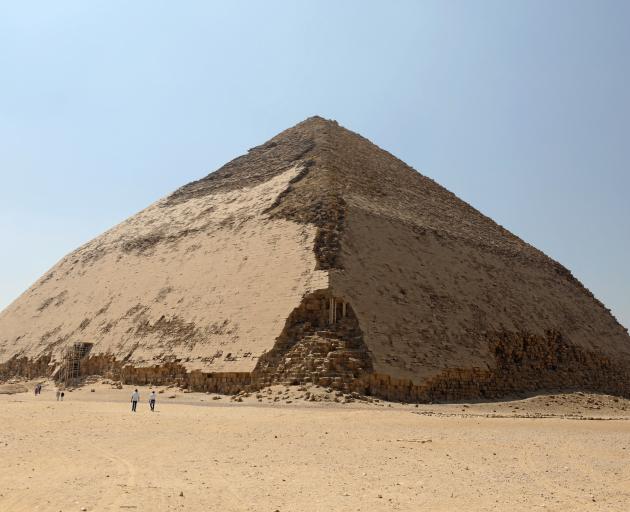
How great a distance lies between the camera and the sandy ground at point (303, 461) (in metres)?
5.84

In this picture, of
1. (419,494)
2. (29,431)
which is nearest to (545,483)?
(419,494)

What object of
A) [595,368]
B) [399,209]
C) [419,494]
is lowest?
[419,494]

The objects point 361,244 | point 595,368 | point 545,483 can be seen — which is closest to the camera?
point 545,483

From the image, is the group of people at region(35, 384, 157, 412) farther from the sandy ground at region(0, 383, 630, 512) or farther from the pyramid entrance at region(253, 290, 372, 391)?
the pyramid entrance at region(253, 290, 372, 391)

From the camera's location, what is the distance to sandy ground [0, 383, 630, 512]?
584 cm

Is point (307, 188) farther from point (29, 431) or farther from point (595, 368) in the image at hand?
point (29, 431)

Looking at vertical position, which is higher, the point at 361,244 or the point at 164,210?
the point at 164,210

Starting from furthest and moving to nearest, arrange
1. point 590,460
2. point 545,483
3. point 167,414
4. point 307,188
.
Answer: point 307,188
point 167,414
point 590,460
point 545,483

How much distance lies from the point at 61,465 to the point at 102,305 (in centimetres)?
1947

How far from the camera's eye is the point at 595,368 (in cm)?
2769

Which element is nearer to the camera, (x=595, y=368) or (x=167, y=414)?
(x=167, y=414)

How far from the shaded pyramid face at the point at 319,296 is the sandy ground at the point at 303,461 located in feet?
10.2

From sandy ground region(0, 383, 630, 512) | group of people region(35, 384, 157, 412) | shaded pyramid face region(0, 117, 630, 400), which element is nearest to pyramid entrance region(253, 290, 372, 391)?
shaded pyramid face region(0, 117, 630, 400)

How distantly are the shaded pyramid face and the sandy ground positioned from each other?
10.2ft
